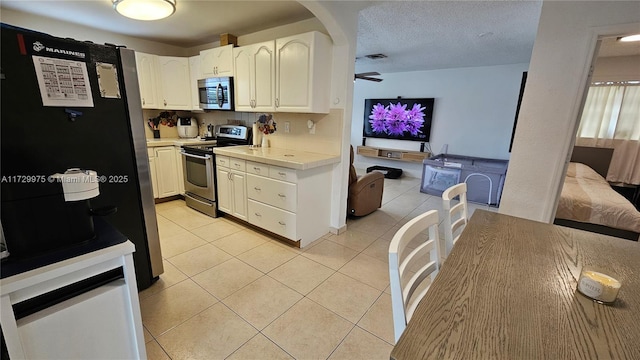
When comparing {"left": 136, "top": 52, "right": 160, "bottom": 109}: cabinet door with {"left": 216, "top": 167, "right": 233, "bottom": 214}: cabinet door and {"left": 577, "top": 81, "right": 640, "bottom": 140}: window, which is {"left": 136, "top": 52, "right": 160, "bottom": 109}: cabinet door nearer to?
{"left": 216, "top": 167, "right": 233, "bottom": 214}: cabinet door

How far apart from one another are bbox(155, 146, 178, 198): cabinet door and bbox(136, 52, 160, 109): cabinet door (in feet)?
2.33

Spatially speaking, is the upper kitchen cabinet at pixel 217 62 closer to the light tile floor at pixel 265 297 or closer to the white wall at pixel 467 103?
the light tile floor at pixel 265 297

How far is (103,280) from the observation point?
1071 mm

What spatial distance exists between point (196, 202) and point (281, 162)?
1.75 m

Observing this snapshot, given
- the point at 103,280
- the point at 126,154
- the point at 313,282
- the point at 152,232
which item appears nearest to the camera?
the point at 103,280

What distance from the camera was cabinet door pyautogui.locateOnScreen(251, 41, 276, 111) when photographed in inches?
112

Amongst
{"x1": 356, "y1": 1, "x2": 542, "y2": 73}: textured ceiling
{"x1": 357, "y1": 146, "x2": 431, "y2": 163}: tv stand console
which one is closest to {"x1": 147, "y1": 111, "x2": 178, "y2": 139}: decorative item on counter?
{"x1": 356, "y1": 1, "x2": 542, "y2": 73}: textured ceiling

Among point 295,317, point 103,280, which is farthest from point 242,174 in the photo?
A: point 103,280

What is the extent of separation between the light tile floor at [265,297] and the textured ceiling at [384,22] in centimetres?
235

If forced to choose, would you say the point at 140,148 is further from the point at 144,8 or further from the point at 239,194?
the point at 239,194

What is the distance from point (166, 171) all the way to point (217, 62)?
1687 mm

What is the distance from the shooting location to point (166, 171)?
377 cm

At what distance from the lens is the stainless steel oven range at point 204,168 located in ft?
10.7

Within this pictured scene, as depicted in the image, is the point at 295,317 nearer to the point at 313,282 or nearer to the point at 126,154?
the point at 313,282
